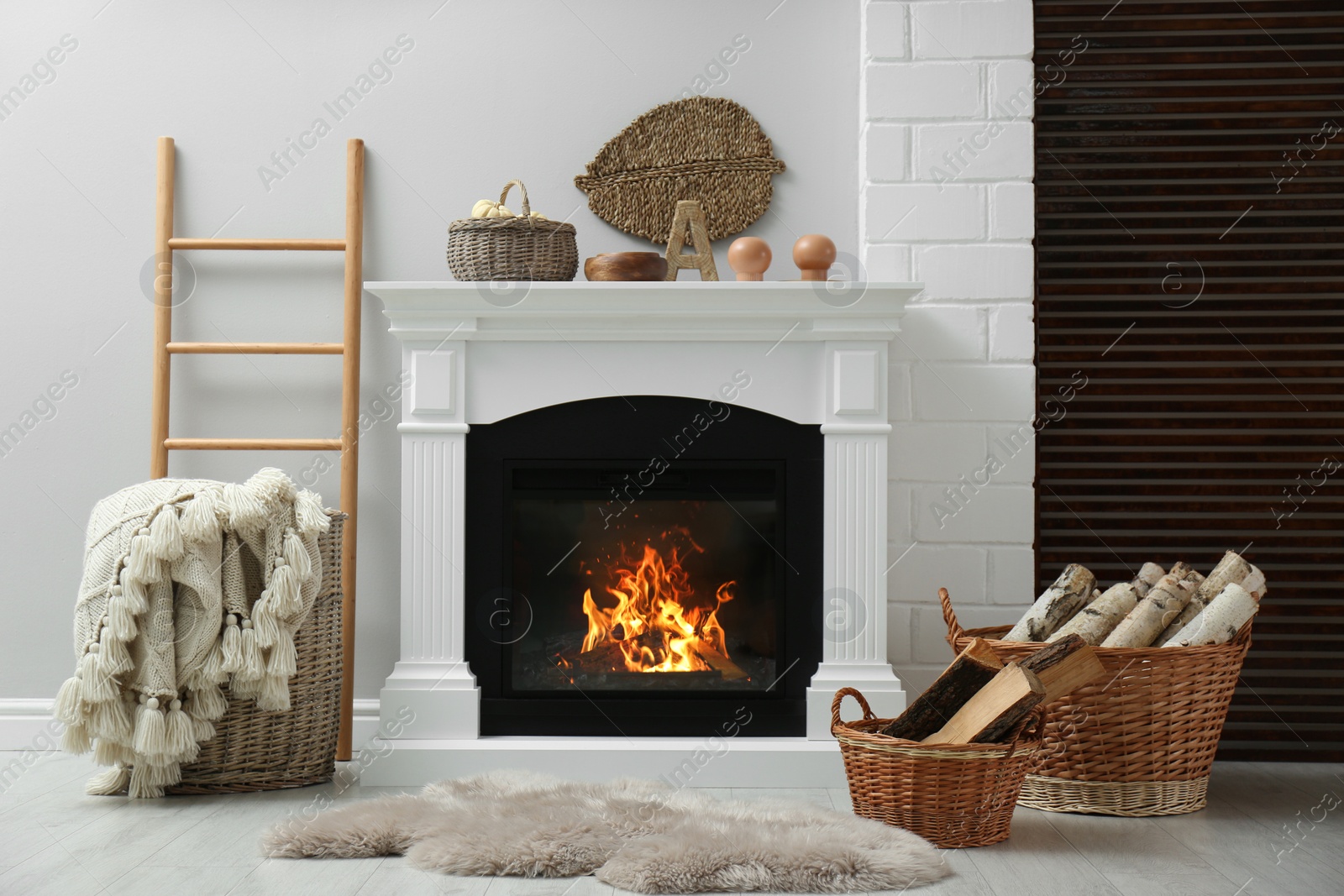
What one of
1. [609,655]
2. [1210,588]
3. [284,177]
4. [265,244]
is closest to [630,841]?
[609,655]

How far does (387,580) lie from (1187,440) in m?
2.10

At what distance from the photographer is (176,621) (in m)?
2.06

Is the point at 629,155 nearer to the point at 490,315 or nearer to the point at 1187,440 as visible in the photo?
the point at 490,315

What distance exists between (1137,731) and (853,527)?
698 millimetres

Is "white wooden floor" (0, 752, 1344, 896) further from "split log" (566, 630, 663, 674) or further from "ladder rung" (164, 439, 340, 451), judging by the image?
"ladder rung" (164, 439, 340, 451)

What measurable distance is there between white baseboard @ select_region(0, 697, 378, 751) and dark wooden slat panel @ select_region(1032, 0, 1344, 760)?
178 cm

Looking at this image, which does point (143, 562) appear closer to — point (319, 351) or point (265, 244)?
point (319, 351)

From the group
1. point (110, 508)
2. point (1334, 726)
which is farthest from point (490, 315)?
point (1334, 726)

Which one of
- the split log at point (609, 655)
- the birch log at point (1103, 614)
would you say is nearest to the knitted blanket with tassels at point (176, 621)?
the split log at point (609, 655)

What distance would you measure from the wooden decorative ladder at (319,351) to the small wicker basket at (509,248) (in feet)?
1.35

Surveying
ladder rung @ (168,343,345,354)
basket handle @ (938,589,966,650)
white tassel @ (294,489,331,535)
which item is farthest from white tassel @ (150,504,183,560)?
basket handle @ (938,589,966,650)

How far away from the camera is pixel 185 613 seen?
2.06m

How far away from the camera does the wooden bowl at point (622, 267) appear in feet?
7.65

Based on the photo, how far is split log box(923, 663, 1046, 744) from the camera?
5.78 ft
